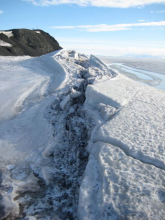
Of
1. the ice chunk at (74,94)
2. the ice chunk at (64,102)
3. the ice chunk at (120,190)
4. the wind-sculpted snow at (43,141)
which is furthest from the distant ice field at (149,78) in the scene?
the ice chunk at (120,190)

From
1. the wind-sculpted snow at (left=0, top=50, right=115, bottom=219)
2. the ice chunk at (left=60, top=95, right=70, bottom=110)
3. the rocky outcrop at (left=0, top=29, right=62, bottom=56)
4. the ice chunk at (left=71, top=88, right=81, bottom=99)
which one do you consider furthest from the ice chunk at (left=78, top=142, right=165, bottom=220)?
the rocky outcrop at (left=0, top=29, right=62, bottom=56)

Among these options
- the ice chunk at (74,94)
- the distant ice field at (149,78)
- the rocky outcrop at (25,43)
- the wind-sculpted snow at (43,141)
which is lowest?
the distant ice field at (149,78)

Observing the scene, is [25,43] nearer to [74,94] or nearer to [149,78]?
[149,78]

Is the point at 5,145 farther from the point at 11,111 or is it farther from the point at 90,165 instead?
the point at 90,165

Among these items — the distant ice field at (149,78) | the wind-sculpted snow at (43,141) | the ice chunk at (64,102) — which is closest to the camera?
the wind-sculpted snow at (43,141)

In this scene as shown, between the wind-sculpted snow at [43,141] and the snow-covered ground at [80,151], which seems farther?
the wind-sculpted snow at [43,141]

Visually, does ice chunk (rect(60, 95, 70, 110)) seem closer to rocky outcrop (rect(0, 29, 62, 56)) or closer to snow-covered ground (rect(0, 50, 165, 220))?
snow-covered ground (rect(0, 50, 165, 220))

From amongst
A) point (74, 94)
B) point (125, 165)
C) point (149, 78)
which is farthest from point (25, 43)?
point (125, 165)

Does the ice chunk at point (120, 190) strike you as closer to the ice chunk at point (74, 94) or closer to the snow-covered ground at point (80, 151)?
the snow-covered ground at point (80, 151)
